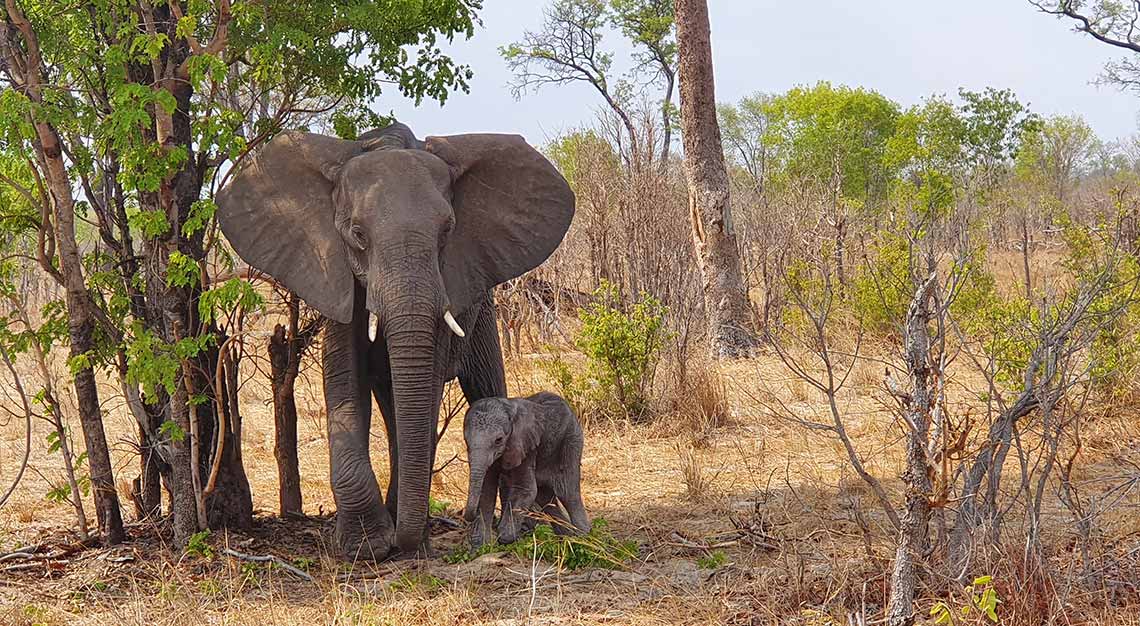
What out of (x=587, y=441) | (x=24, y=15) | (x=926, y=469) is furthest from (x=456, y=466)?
(x=926, y=469)

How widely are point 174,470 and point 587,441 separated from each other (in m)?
4.22

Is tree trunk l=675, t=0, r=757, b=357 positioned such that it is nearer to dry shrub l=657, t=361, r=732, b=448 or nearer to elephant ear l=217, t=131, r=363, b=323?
dry shrub l=657, t=361, r=732, b=448

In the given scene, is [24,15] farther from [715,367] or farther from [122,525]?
[715,367]

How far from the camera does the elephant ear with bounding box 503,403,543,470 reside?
6430 millimetres

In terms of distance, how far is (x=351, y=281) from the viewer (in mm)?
6363

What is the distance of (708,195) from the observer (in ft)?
45.8

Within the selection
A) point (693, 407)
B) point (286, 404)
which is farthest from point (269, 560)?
point (693, 407)

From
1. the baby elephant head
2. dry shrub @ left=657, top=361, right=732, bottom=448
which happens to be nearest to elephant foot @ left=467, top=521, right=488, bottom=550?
the baby elephant head

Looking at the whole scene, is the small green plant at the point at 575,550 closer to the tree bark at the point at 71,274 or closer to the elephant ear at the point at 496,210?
the elephant ear at the point at 496,210

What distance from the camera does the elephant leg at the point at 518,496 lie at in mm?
6570

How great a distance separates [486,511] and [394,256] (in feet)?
5.10

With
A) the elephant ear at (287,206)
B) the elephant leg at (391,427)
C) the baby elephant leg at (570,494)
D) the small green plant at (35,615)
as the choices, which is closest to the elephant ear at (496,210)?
the elephant ear at (287,206)

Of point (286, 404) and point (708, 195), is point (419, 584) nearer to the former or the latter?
point (286, 404)

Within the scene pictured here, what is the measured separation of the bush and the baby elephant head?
3.62 m
